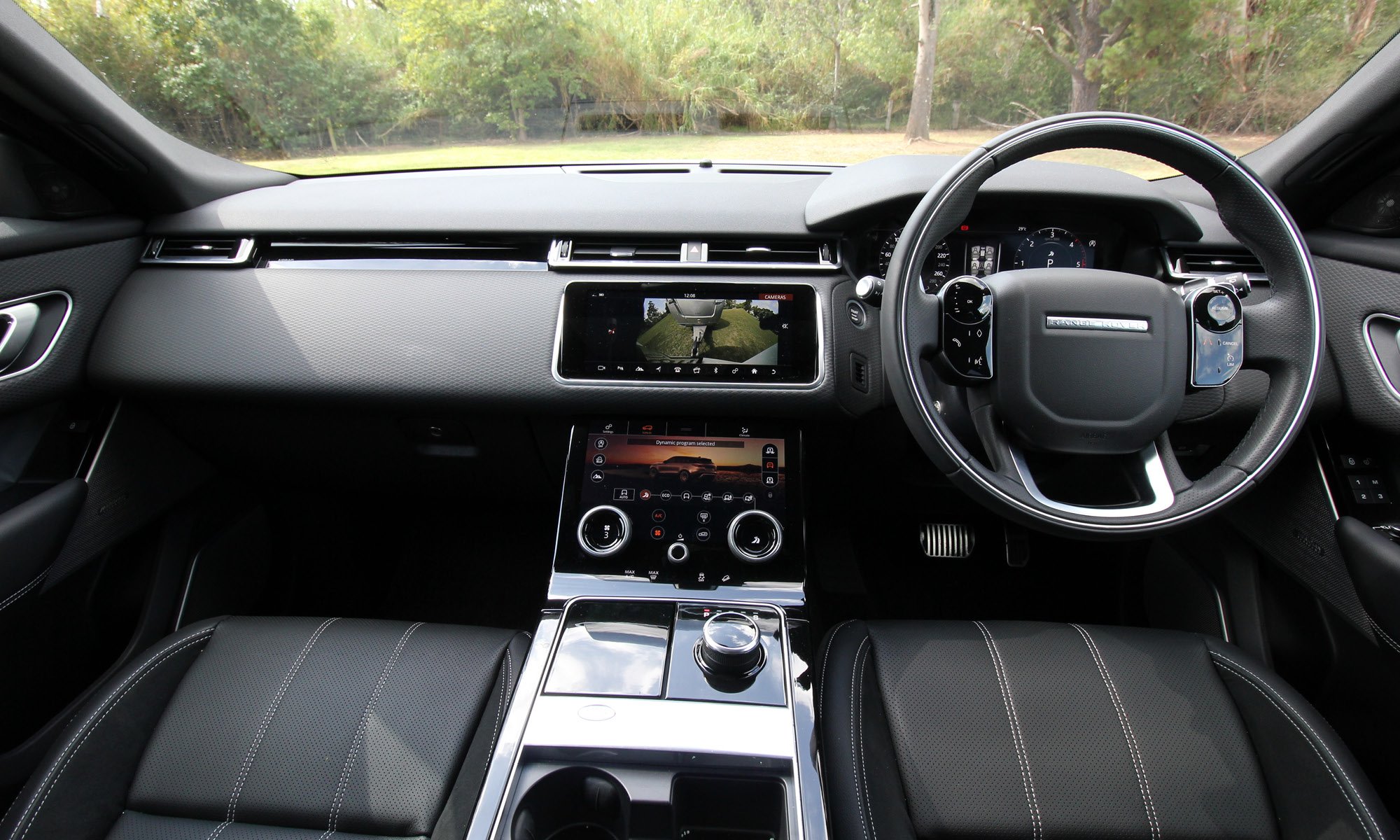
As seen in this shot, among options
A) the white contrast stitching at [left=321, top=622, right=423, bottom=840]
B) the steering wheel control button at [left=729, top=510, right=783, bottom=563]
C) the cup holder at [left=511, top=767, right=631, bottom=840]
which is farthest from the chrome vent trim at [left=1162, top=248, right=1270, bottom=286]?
the white contrast stitching at [left=321, top=622, right=423, bottom=840]

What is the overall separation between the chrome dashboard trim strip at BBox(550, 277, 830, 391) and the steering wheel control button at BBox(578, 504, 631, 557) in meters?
0.30

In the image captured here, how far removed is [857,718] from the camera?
4.46ft

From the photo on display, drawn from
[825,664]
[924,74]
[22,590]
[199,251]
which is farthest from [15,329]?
[924,74]

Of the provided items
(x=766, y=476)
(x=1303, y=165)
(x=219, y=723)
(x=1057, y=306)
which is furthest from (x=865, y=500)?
(x=219, y=723)

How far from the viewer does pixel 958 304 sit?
1299 mm

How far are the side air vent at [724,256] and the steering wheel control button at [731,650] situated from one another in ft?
2.78

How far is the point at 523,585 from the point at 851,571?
45.3 inches

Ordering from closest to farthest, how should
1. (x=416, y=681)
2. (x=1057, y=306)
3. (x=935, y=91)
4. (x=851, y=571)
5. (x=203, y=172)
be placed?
(x=1057, y=306) → (x=416, y=681) → (x=935, y=91) → (x=203, y=172) → (x=851, y=571)

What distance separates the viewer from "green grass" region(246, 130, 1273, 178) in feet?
6.30

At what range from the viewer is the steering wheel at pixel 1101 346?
3.97ft

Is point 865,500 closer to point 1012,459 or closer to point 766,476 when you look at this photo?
point 766,476

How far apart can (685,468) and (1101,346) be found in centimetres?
90

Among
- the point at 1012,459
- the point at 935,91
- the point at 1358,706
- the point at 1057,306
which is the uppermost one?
the point at 935,91

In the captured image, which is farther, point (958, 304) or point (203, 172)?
point (203, 172)
